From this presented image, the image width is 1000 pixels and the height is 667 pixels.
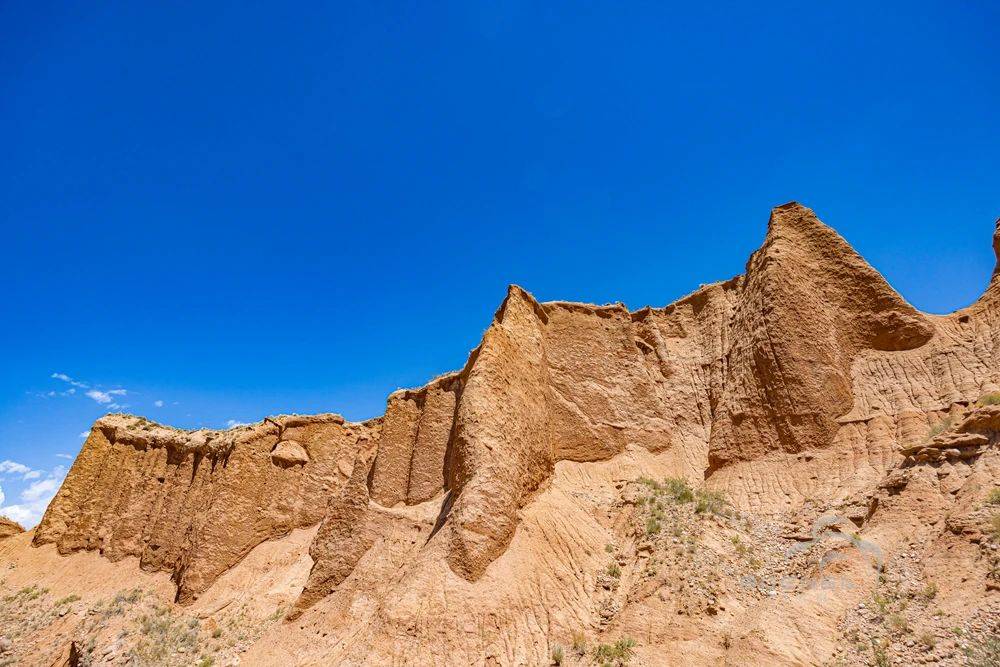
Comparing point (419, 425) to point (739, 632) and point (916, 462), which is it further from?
point (916, 462)

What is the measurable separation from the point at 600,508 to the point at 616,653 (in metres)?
6.05

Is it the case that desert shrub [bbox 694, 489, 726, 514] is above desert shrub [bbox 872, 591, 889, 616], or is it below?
above

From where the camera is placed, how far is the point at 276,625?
1936cm

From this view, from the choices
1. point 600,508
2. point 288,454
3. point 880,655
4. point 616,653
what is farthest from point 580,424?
point 288,454

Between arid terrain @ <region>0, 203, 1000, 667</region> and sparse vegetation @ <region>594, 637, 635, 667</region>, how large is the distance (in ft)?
0.17

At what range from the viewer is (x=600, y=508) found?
18875mm

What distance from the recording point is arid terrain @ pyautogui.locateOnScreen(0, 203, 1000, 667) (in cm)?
1313

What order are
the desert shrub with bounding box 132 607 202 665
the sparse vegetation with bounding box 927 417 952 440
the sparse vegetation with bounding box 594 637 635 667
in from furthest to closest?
1. the desert shrub with bounding box 132 607 202 665
2. the sparse vegetation with bounding box 927 417 952 440
3. the sparse vegetation with bounding box 594 637 635 667

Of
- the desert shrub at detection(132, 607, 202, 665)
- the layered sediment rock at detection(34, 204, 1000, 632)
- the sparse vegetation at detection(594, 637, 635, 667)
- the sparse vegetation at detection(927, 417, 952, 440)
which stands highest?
the layered sediment rock at detection(34, 204, 1000, 632)

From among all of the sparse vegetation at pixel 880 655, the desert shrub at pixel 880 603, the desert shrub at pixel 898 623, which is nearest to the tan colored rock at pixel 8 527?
the sparse vegetation at pixel 880 655

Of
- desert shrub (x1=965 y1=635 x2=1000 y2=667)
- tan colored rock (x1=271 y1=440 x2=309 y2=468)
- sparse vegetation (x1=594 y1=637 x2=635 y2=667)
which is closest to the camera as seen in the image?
desert shrub (x1=965 y1=635 x2=1000 y2=667)

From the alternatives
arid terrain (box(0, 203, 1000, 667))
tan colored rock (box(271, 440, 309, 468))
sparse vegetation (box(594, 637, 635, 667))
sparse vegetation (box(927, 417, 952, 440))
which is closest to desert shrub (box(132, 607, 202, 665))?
arid terrain (box(0, 203, 1000, 667))

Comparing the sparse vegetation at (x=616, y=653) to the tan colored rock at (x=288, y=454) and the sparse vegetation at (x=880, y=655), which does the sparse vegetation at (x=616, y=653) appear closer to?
the sparse vegetation at (x=880, y=655)

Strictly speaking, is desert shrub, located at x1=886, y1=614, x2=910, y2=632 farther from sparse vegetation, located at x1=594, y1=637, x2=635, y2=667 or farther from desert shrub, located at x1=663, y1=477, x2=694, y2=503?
desert shrub, located at x1=663, y1=477, x2=694, y2=503
